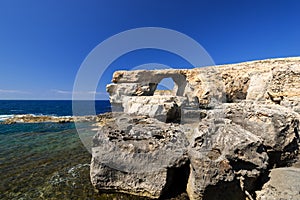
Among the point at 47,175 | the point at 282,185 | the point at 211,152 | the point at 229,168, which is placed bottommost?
the point at 47,175

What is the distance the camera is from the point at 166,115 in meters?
11.8

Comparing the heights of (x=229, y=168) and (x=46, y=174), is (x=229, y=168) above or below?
above

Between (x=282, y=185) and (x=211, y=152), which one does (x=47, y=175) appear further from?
(x=282, y=185)

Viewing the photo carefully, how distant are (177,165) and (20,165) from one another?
8.70 m

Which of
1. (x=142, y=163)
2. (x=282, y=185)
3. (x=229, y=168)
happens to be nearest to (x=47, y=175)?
(x=142, y=163)

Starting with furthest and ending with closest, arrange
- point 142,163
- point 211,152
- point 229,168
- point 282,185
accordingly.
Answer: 1. point 142,163
2. point 211,152
3. point 229,168
4. point 282,185

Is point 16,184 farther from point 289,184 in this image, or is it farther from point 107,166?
point 289,184

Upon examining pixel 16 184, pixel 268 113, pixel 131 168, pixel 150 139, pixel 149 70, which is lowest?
pixel 16 184

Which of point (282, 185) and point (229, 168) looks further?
point (229, 168)

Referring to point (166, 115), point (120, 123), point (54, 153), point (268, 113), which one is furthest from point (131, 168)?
point (54, 153)

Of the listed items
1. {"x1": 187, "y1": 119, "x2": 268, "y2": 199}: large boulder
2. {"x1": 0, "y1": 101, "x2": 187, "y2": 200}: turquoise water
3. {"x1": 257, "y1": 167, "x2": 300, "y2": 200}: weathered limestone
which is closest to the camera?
{"x1": 257, "y1": 167, "x2": 300, "y2": 200}: weathered limestone

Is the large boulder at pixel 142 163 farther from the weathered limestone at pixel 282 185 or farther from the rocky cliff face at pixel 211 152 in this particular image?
the weathered limestone at pixel 282 185

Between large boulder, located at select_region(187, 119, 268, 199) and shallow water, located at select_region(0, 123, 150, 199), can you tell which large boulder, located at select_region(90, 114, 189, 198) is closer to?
shallow water, located at select_region(0, 123, 150, 199)

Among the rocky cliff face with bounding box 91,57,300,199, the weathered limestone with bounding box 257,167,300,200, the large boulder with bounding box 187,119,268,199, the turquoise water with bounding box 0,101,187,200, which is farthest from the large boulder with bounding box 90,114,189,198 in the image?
the weathered limestone with bounding box 257,167,300,200
